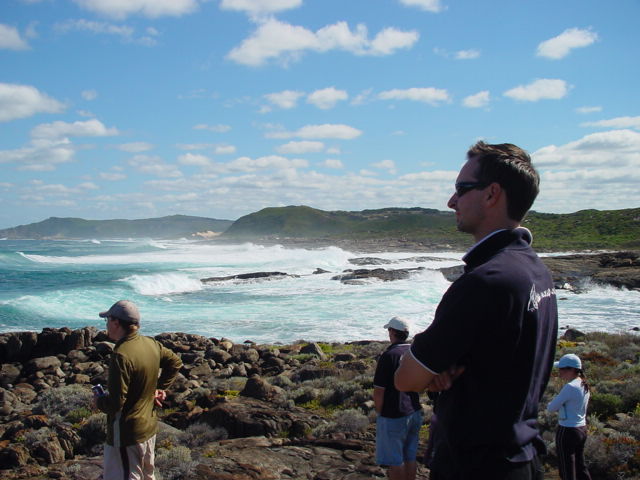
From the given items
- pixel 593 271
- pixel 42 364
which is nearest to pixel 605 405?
pixel 42 364

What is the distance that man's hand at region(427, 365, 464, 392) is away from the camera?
82.7 inches

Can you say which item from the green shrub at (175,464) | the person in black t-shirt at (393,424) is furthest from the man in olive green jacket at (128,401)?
the person in black t-shirt at (393,424)

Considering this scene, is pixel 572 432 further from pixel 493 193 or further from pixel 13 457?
pixel 13 457

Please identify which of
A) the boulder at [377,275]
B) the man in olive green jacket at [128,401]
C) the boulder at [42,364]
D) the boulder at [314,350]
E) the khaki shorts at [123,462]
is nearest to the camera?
the man in olive green jacket at [128,401]

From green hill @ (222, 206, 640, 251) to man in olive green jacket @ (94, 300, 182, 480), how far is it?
73.5 meters

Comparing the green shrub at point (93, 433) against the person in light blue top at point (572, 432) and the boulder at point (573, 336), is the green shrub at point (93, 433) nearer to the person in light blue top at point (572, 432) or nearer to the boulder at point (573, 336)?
the person in light blue top at point (572, 432)

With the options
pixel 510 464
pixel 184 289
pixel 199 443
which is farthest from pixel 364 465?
pixel 184 289

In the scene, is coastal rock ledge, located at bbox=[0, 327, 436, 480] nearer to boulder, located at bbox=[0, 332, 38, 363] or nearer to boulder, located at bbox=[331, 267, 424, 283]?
boulder, located at bbox=[0, 332, 38, 363]

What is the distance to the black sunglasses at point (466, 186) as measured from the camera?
2.34m

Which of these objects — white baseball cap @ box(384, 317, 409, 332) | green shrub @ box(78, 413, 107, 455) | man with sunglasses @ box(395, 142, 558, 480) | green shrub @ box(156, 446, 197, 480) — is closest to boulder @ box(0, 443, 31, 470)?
green shrub @ box(78, 413, 107, 455)

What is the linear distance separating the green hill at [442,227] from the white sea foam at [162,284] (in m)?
48.2

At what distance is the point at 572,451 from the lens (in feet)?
18.0

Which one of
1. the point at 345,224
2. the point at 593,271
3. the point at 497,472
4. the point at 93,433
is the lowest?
the point at 93,433

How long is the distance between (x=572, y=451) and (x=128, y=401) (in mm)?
4348
